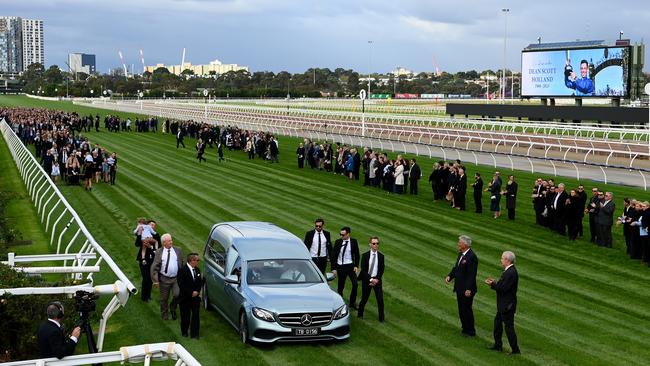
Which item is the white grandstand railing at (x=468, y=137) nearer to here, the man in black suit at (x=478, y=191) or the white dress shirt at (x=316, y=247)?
the man in black suit at (x=478, y=191)

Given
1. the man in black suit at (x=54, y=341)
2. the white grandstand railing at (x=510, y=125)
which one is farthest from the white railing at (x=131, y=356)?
the white grandstand railing at (x=510, y=125)

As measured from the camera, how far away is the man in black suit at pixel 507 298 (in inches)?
397

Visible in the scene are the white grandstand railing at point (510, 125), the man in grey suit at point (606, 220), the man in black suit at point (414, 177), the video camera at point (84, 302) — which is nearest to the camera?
the video camera at point (84, 302)

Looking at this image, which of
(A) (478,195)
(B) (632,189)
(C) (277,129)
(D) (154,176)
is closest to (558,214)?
(A) (478,195)


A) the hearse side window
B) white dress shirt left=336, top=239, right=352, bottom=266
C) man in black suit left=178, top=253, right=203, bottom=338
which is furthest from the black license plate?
white dress shirt left=336, top=239, right=352, bottom=266

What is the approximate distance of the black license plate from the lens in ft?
33.6

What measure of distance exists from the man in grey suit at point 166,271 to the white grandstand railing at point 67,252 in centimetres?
66

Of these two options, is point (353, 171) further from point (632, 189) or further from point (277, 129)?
point (277, 129)

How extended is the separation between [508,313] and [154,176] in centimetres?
2182

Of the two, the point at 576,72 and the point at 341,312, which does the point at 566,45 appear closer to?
the point at 576,72

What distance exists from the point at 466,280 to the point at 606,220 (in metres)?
7.66

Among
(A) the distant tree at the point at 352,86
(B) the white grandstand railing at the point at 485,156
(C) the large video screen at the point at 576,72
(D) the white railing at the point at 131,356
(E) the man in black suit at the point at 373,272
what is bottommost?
(E) the man in black suit at the point at 373,272

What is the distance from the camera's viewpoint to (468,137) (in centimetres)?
3803

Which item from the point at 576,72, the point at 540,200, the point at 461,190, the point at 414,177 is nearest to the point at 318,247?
the point at 540,200
